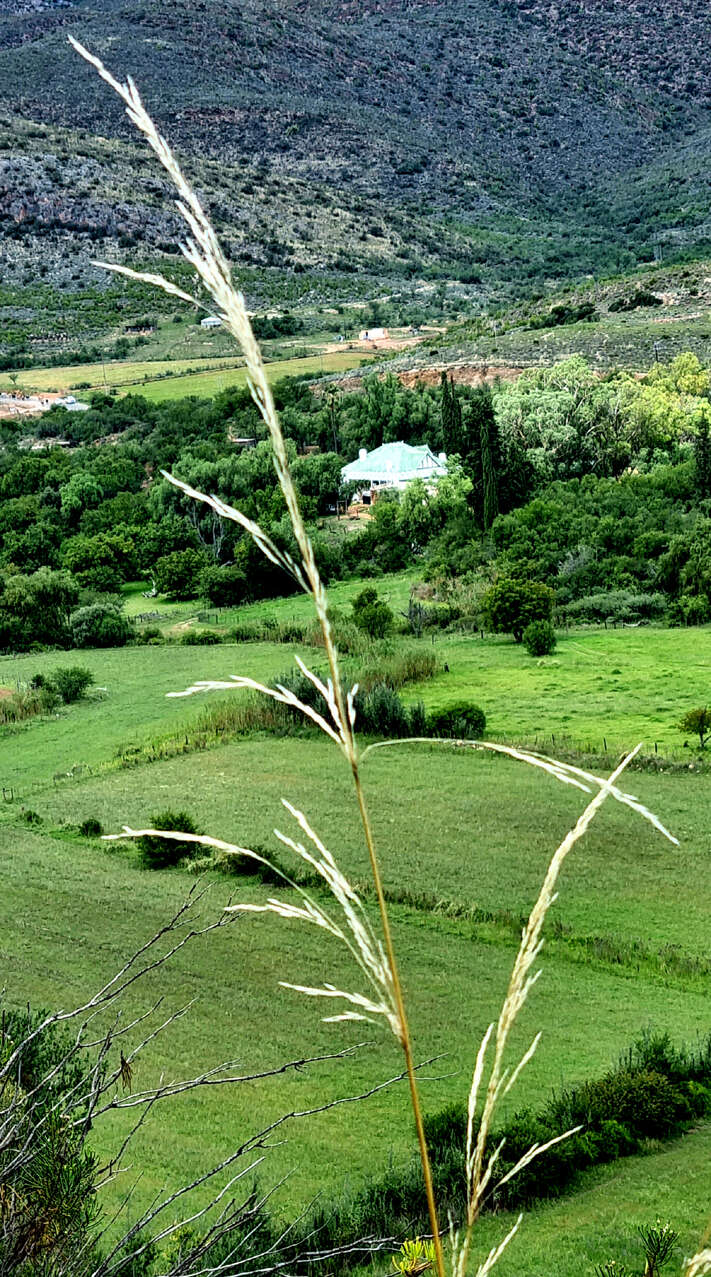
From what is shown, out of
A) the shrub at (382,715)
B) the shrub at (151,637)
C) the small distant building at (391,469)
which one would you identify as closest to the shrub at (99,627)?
the shrub at (151,637)

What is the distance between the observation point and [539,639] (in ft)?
86.1

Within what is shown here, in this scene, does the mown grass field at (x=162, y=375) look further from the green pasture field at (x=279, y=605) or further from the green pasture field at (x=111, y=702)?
the green pasture field at (x=111, y=702)

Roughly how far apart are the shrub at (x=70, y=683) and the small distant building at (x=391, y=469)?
1767 centimetres

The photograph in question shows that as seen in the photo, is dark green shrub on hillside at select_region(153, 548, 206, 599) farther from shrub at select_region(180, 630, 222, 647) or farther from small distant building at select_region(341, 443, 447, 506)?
small distant building at select_region(341, 443, 447, 506)

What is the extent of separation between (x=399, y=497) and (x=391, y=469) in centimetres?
254

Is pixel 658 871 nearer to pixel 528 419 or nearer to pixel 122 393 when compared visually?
pixel 528 419

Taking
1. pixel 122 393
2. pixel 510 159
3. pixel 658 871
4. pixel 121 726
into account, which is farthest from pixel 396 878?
pixel 510 159

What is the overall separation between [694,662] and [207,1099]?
54.8ft

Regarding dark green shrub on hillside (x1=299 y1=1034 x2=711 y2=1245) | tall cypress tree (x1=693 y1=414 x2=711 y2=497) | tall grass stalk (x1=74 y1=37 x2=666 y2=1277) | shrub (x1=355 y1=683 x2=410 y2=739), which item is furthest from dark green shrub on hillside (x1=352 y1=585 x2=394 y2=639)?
tall grass stalk (x1=74 y1=37 x2=666 y2=1277)

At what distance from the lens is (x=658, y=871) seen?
14945mm

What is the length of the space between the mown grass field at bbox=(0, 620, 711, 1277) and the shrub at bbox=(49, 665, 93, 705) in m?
1.94

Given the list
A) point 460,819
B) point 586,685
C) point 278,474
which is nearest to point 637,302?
point 586,685

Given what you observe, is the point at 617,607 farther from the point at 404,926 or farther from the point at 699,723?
the point at 404,926

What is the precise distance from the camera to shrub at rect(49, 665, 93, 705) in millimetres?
26500
